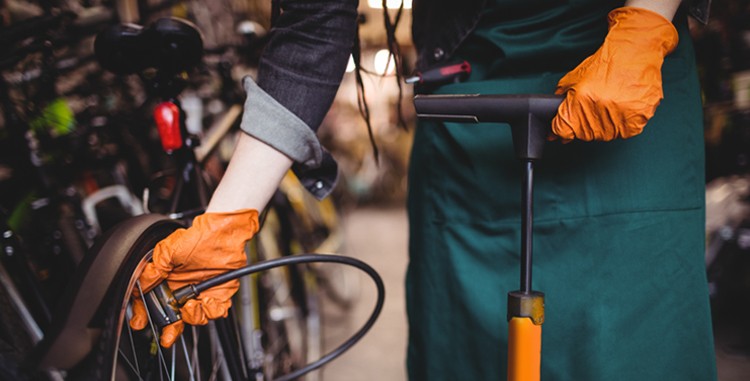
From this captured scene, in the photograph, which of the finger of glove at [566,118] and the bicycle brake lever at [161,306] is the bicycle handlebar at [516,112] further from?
the bicycle brake lever at [161,306]

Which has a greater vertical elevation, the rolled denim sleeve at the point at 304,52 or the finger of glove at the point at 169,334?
the rolled denim sleeve at the point at 304,52

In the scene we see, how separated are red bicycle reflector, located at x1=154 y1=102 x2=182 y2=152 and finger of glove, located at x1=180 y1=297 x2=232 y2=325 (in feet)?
1.28

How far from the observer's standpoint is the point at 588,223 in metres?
0.71

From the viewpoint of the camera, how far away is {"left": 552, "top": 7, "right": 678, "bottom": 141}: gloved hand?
0.58m

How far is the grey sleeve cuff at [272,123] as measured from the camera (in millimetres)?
667

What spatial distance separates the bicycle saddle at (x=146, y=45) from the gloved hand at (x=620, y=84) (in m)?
0.65

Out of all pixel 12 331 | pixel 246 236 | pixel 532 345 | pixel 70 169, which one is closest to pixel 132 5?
pixel 70 169

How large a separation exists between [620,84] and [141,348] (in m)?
0.69

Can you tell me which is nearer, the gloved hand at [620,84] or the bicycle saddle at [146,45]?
the gloved hand at [620,84]

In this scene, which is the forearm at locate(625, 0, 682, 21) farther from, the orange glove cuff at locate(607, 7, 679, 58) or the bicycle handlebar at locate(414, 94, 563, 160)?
the bicycle handlebar at locate(414, 94, 563, 160)

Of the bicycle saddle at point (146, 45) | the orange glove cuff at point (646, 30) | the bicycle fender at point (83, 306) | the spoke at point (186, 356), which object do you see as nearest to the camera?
the bicycle fender at point (83, 306)

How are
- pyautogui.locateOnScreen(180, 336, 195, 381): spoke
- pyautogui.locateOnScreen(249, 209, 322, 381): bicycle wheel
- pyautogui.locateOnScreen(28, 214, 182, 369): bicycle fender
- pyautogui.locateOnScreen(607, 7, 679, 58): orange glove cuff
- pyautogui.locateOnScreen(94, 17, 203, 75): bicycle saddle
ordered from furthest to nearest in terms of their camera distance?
1. pyautogui.locateOnScreen(249, 209, 322, 381): bicycle wheel
2. pyautogui.locateOnScreen(94, 17, 203, 75): bicycle saddle
3. pyautogui.locateOnScreen(180, 336, 195, 381): spoke
4. pyautogui.locateOnScreen(607, 7, 679, 58): orange glove cuff
5. pyautogui.locateOnScreen(28, 214, 182, 369): bicycle fender

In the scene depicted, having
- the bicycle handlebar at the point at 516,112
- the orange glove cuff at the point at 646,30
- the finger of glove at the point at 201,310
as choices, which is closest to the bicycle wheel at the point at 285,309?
the finger of glove at the point at 201,310

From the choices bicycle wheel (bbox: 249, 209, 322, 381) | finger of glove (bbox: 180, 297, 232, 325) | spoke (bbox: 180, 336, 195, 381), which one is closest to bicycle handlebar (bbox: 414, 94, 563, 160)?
finger of glove (bbox: 180, 297, 232, 325)
